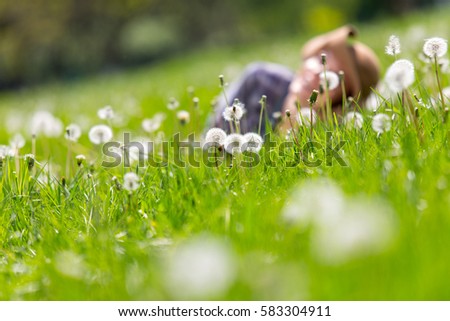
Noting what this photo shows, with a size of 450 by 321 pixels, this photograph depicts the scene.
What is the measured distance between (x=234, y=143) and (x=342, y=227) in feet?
3.78

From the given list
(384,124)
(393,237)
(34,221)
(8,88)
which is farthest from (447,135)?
(8,88)

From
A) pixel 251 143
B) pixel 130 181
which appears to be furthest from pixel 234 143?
pixel 130 181

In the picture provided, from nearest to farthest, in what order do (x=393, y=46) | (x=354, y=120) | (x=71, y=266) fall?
(x=71, y=266) < (x=393, y=46) < (x=354, y=120)

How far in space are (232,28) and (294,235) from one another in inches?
1055

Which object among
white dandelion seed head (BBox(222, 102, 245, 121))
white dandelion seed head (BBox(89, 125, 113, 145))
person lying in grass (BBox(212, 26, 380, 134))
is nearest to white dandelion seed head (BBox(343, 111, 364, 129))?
white dandelion seed head (BBox(222, 102, 245, 121))

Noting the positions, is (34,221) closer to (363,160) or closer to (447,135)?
(363,160)

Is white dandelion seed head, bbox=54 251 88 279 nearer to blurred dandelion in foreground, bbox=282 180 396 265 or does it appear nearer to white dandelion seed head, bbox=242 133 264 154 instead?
blurred dandelion in foreground, bbox=282 180 396 265

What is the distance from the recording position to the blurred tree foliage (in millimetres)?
23500

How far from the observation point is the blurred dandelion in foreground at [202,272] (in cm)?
104

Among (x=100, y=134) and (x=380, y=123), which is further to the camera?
(x=100, y=134)

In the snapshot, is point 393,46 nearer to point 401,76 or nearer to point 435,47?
point 435,47

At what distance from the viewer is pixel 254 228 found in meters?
1.58

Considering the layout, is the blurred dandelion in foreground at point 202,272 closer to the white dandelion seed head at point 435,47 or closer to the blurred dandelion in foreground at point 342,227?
the blurred dandelion in foreground at point 342,227

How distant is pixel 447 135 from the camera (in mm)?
1971
